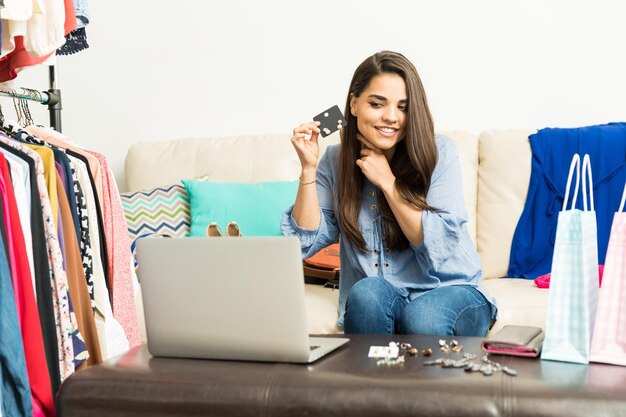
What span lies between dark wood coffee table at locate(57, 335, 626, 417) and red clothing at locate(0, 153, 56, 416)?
0.47 meters

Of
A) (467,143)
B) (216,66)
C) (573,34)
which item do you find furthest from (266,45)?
(573,34)

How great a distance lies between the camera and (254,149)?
3.01m

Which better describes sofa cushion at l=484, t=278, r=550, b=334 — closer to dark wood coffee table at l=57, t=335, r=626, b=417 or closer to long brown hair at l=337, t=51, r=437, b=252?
long brown hair at l=337, t=51, r=437, b=252

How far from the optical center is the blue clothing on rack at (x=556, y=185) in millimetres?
2645

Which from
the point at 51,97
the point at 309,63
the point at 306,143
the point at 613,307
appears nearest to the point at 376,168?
the point at 306,143

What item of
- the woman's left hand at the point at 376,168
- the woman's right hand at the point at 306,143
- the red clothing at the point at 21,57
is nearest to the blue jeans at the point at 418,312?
the woman's left hand at the point at 376,168

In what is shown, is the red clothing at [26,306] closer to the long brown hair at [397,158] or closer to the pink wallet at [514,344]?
the long brown hair at [397,158]

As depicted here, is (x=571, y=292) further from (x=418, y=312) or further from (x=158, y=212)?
(x=158, y=212)

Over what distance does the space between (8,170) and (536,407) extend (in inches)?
50.2

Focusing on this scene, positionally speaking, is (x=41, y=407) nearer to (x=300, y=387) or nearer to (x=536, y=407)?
(x=300, y=387)

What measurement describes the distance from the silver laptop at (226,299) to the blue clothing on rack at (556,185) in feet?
4.57

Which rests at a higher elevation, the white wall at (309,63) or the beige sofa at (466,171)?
the white wall at (309,63)

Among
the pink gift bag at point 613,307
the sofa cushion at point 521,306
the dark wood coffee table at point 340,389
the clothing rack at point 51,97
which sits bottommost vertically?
the sofa cushion at point 521,306

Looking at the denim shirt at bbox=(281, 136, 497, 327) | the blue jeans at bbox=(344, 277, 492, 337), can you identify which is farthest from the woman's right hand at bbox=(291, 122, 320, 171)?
the blue jeans at bbox=(344, 277, 492, 337)
